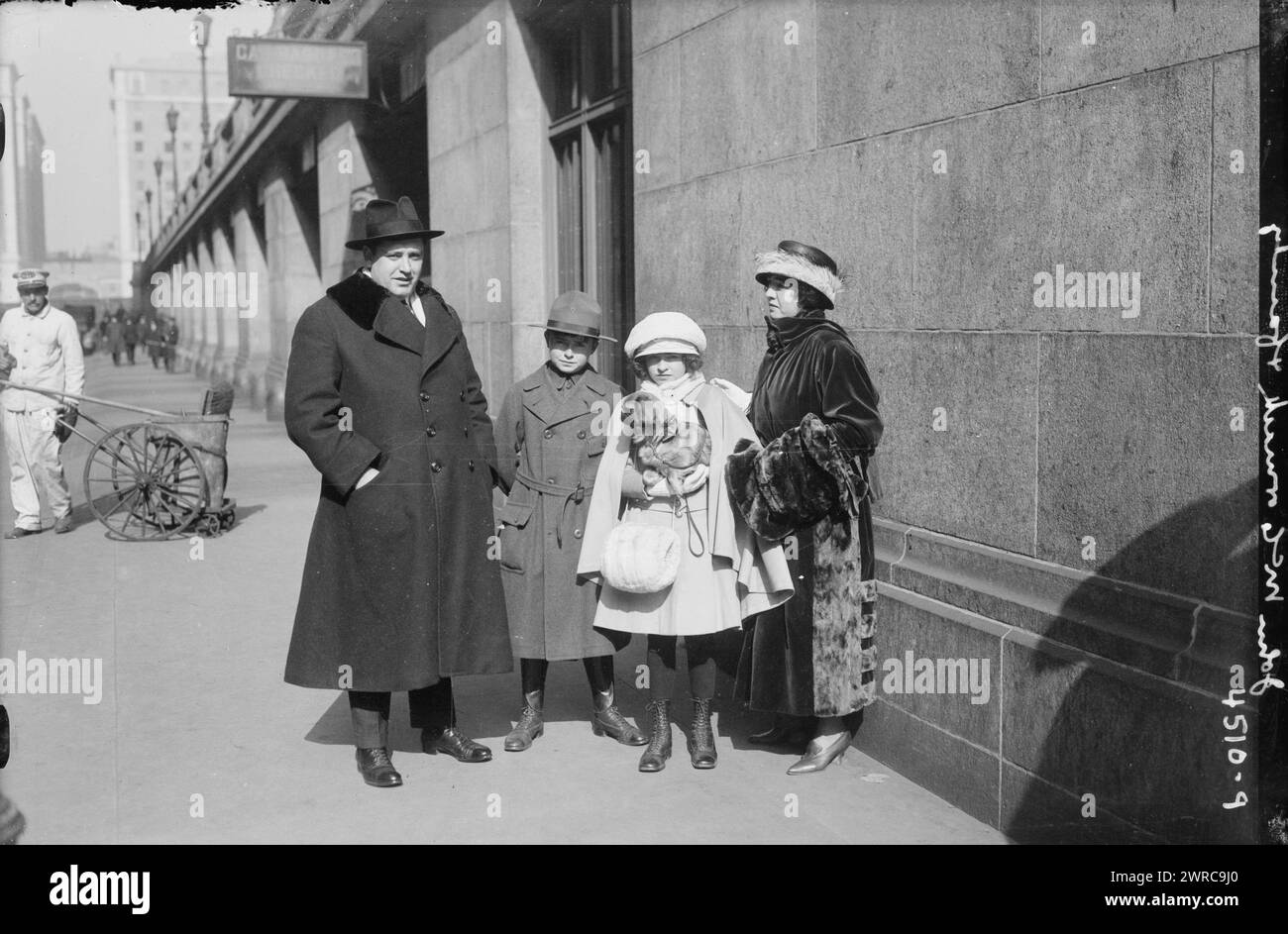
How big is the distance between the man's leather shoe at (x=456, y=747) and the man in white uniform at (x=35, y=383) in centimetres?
644

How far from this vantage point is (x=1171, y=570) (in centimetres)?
425

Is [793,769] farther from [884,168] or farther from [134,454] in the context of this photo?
[134,454]

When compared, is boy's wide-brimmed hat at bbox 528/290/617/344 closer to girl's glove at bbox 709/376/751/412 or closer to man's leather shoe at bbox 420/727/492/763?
girl's glove at bbox 709/376/751/412

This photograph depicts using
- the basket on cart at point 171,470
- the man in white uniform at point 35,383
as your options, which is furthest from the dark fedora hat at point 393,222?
the man in white uniform at point 35,383

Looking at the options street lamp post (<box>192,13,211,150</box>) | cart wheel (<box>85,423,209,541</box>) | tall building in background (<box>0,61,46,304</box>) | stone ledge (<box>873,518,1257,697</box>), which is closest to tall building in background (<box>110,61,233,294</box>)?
tall building in background (<box>0,61,46,304</box>)

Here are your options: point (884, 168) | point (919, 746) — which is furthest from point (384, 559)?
point (884, 168)

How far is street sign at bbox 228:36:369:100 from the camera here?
1407cm

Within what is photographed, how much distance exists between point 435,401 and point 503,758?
142cm

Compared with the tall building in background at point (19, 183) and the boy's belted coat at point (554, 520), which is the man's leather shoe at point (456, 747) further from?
the tall building in background at point (19, 183)

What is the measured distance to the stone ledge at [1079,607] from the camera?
4.00 meters

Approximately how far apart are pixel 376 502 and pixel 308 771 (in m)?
1.10

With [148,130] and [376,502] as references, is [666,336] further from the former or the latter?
[148,130]

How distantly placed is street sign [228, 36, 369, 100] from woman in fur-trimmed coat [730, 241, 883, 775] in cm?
973
